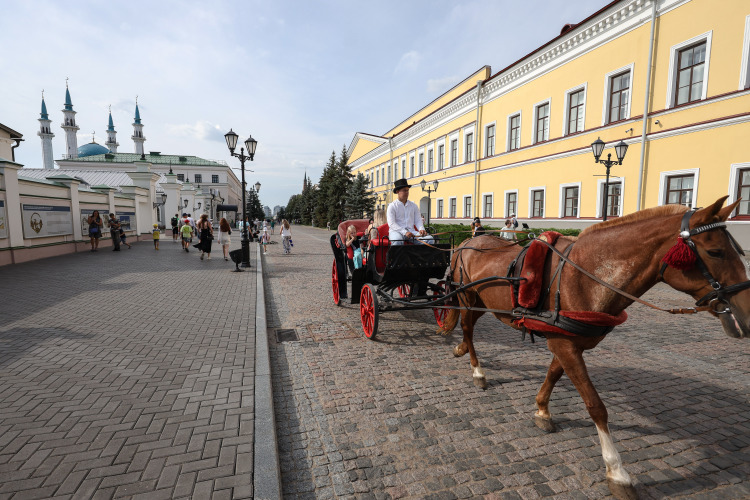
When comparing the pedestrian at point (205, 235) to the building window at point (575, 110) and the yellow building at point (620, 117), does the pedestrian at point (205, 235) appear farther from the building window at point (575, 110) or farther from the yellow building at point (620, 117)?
the building window at point (575, 110)

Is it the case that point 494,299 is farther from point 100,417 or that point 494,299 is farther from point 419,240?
point 100,417

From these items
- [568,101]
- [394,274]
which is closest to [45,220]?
[394,274]

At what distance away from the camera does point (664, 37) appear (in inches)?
538

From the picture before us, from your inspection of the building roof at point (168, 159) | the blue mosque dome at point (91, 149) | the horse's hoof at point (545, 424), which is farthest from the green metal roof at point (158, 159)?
the horse's hoof at point (545, 424)

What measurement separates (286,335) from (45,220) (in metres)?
14.4

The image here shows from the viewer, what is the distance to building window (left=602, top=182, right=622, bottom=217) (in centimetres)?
1562

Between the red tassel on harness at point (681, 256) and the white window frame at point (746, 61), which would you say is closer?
the red tassel on harness at point (681, 256)

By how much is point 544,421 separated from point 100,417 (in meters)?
3.97

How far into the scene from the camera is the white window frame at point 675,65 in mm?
12320

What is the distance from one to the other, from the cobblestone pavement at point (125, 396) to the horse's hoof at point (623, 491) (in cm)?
248

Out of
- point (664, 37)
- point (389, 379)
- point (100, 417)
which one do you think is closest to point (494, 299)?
point (389, 379)

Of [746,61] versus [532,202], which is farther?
[532,202]

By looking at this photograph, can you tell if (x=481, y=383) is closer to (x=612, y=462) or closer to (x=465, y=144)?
(x=612, y=462)

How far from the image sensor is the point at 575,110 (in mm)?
17953
